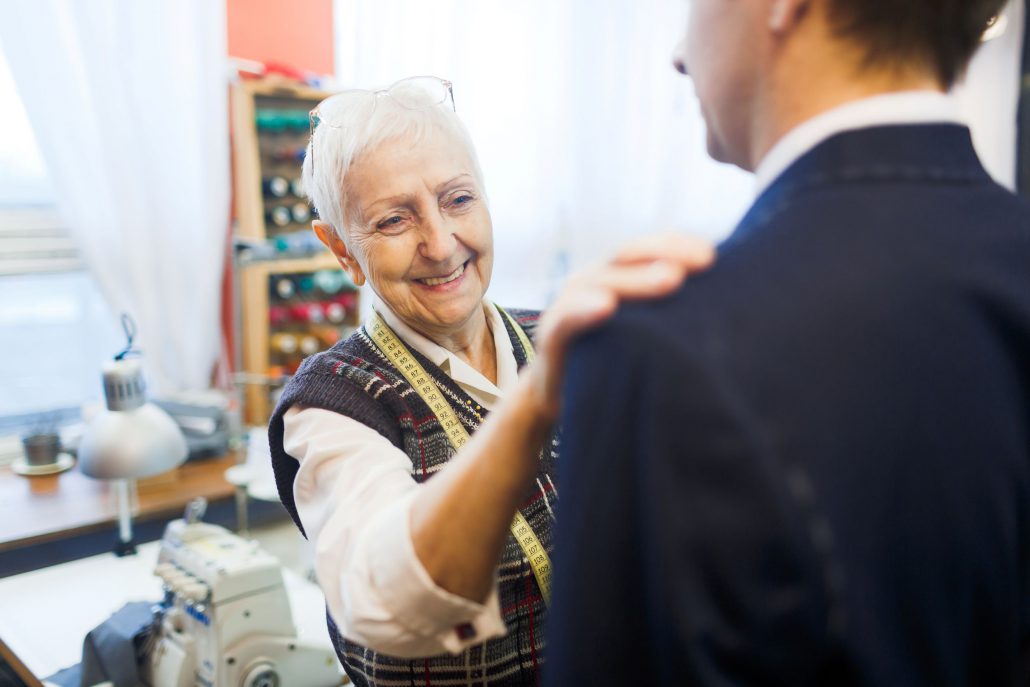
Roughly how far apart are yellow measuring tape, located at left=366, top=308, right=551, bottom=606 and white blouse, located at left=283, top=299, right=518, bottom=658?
0.07 meters

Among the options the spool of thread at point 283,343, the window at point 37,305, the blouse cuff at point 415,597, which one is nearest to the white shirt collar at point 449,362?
the blouse cuff at point 415,597

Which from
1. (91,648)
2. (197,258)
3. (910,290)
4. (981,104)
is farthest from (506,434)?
(981,104)

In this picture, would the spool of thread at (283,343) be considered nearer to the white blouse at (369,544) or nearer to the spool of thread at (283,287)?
the spool of thread at (283,287)

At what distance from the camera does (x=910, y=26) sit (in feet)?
1.75

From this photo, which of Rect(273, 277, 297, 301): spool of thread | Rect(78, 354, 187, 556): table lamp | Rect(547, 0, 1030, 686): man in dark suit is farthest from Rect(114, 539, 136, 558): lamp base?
Rect(547, 0, 1030, 686): man in dark suit

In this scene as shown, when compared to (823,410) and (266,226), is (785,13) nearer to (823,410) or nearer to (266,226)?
(823,410)

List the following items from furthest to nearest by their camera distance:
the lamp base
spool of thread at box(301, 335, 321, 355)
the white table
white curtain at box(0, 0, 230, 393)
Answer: spool of thread at box(301, 335, 321, 355) → white curtain at box(0, 0, 230, 393) → the lamp base → the white table

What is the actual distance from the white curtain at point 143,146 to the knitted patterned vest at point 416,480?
5.09 feet

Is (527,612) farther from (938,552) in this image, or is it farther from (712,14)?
(712,14)

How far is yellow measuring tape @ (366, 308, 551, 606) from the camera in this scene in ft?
3.25

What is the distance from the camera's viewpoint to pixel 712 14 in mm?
579

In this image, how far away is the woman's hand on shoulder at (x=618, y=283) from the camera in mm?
491

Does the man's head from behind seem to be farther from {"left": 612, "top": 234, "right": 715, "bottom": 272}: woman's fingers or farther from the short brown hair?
{"left": 612, "top": 234, "right": 715, "bottom": 272}: woman's fingers

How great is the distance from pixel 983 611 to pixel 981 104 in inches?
114
